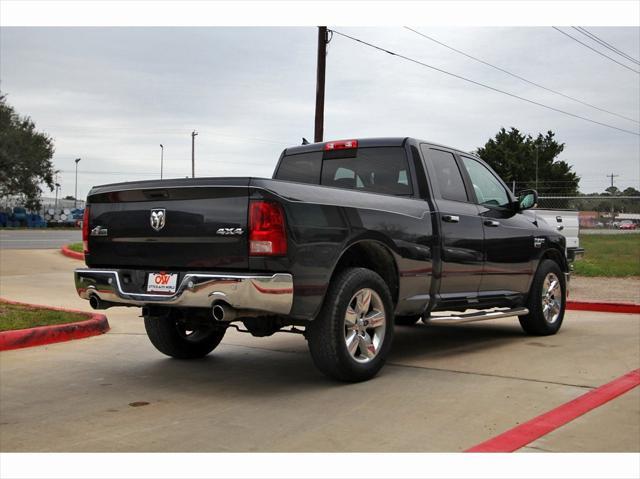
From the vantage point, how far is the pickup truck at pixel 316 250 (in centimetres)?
499

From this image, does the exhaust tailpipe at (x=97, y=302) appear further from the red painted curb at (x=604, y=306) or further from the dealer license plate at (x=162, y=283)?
the red painted curb at (x=604, y=306)

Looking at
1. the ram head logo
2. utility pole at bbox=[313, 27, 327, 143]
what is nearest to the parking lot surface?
the ram head logo

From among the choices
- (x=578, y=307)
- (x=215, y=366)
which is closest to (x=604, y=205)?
(x=578, y=307)

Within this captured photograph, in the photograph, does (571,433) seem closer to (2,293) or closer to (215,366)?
(215,366)

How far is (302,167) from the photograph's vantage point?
7363 millimetres

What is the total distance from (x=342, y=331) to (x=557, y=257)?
4.14 metres

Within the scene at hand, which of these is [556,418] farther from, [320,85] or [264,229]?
[320,85]

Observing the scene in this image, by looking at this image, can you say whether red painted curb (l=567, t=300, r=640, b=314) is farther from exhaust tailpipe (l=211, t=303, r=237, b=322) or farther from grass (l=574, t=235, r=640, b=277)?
exhaust tailpipe (l=211, t=303, r=237, b=322)

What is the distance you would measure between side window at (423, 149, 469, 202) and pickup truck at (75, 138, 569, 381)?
0.02 meters

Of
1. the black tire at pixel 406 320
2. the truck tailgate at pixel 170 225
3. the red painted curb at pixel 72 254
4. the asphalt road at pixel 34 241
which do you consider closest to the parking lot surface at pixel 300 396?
the black tire at pixel 406 320

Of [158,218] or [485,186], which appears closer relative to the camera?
[158,218]

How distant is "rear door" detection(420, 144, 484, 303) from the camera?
666cm

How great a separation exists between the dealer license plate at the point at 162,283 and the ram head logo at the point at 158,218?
35 centimetres

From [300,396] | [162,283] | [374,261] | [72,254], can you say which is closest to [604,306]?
[374,261]
